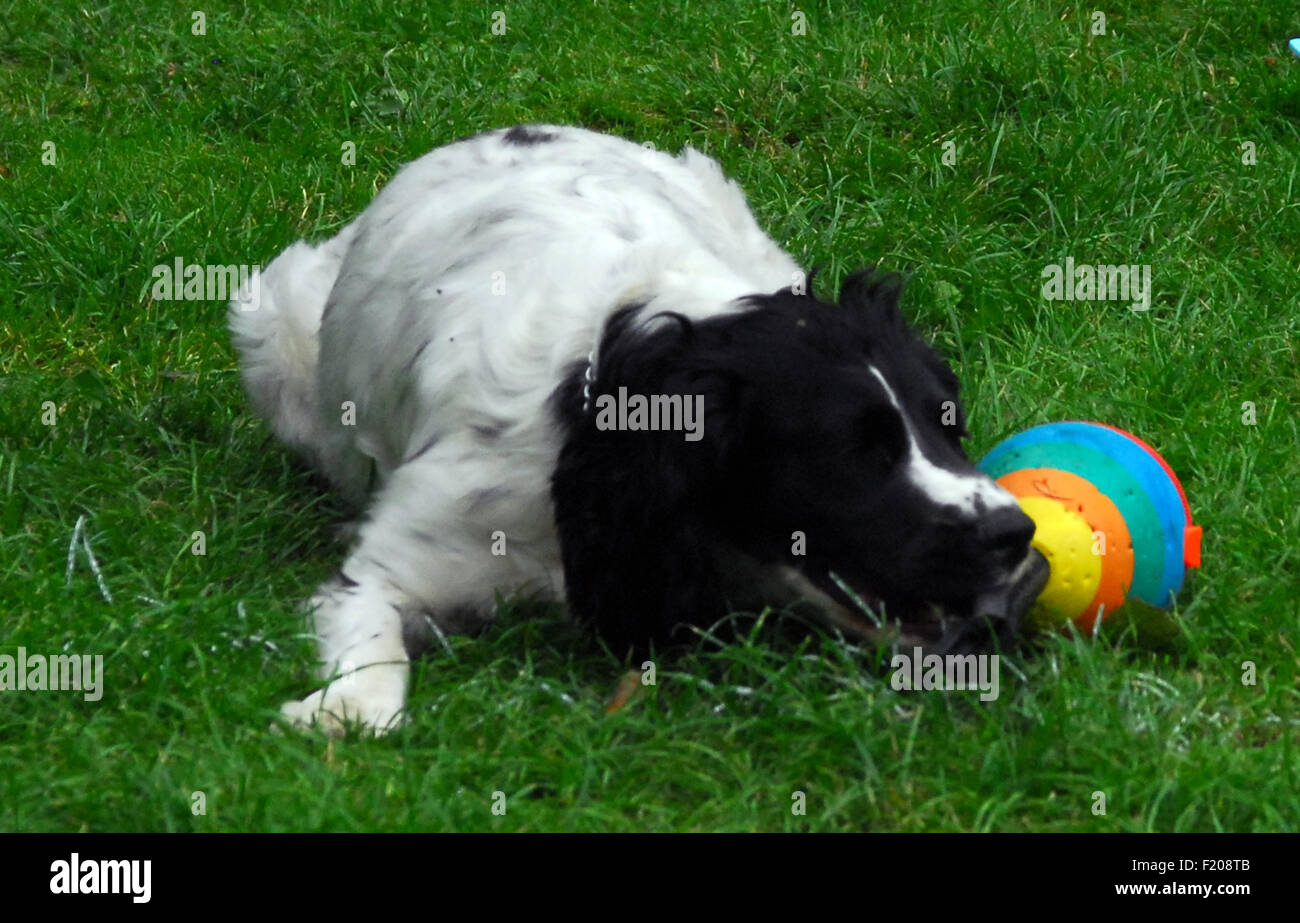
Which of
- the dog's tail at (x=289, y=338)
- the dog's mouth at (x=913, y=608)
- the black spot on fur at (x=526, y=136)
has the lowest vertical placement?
the dog's mouth at (x=913, y=608)

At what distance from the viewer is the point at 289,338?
5.27 m

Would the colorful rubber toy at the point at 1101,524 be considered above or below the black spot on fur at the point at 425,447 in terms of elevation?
below

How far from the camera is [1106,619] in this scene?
3889 millimetres

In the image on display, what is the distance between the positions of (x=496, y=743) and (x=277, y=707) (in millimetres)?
476

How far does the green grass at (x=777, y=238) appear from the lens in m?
3.37

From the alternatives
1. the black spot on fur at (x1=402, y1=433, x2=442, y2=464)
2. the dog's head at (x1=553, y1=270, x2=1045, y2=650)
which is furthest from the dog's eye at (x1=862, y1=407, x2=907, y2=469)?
the black spot on fur at (x1=402, y1=433, x2=442, y2=464)

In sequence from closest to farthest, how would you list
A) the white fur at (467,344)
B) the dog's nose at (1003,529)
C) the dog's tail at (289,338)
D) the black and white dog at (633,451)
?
1. the dog's nose at (1003,529)
2. the black and white dog at (633,451)
3. the white fur at (467,344)
4. the dog's tail at (289,338)

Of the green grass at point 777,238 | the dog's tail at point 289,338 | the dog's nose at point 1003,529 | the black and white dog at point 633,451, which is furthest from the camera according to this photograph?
the dog's tail at point 289,338

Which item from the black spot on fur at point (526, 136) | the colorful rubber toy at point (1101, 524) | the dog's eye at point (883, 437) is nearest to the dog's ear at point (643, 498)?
the dog's eye at point (883, 437)

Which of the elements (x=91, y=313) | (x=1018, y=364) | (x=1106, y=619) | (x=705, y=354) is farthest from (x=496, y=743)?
(x=91, y=313)

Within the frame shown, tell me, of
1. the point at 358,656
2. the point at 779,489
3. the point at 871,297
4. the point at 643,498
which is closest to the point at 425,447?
the point at 358,656

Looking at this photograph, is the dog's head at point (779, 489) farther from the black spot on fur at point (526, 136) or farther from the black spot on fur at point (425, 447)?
the black spot on fur at point (526, 136)

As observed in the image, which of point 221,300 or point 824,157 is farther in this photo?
point 824,157

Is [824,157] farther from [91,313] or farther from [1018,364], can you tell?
[91,313]
